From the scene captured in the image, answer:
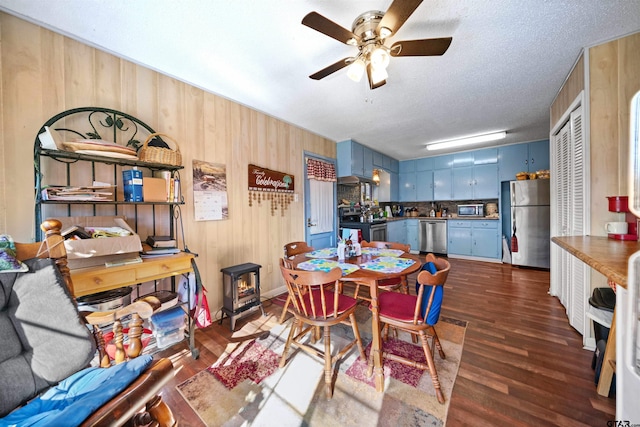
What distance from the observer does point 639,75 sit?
5.88ft

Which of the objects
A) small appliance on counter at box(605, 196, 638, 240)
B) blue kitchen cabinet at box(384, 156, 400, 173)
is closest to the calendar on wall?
small appliance on counter at box(605, 196, 638, 240)

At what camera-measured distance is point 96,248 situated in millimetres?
1495

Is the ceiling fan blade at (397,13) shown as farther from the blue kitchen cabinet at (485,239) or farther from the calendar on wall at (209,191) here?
the blue kitchen cabinet at (485,239)

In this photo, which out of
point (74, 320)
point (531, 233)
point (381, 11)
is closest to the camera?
point (74, 320)

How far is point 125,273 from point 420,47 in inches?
97.6

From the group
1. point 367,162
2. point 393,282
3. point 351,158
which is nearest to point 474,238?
point 367,162

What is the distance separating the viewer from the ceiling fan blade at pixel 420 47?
1474 mm

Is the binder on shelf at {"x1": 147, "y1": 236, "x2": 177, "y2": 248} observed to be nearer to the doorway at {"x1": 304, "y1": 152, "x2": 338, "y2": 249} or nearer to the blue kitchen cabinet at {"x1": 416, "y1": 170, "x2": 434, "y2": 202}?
the doorway at {"x1": 304, "y1": 152, "x2": 338, "y2": 249}

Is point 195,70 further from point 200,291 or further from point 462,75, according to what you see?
point 462,75

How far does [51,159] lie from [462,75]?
3.55m

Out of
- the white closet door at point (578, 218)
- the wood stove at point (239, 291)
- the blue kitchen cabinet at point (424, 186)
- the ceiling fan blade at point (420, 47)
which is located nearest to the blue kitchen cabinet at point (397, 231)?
the blue kitchen cabinet at point (424, 186)

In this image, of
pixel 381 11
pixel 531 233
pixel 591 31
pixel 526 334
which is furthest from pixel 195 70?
pixel 531 233

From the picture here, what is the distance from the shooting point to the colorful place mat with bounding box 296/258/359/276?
1.80m

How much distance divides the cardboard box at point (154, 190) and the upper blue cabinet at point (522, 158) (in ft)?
19.6
